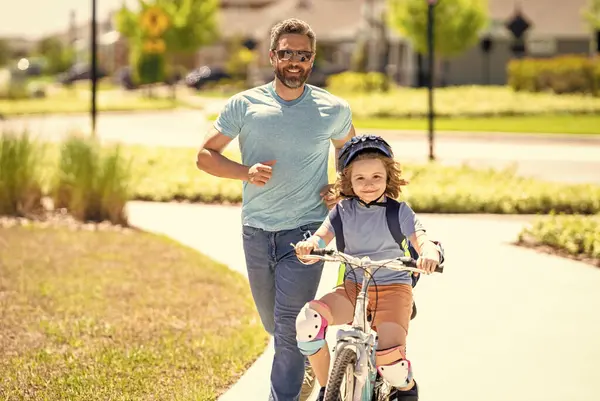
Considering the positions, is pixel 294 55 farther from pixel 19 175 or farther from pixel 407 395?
pixel 19 175

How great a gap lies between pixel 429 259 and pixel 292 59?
4.07 feet

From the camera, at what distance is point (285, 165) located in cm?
546

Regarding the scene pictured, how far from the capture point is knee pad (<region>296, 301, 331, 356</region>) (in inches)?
192

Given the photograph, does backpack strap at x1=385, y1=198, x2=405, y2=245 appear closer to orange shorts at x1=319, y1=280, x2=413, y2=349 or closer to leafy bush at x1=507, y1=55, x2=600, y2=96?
orange shorts at x1=319, y1=280, x2=413, y2=349

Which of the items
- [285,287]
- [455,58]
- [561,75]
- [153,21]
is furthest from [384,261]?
[455,58]

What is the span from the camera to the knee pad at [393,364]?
4.85 metres

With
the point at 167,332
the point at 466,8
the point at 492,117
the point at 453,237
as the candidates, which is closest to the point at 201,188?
the point at 453,237

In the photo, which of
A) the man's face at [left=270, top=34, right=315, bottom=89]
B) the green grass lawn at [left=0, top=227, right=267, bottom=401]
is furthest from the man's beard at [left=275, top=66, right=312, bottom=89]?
the green grass lawn at [left=0, top=227, right=267, bottom=401]

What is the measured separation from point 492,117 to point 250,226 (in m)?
31.8

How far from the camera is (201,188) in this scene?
15.4 meters

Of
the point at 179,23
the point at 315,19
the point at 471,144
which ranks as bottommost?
the point at 471,144

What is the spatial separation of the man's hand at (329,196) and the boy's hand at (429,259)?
751 millimetres

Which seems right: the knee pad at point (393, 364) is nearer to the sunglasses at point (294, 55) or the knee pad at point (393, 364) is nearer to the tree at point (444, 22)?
the sunglasses at point (294, 55)

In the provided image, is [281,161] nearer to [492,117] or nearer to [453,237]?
[453,237]
